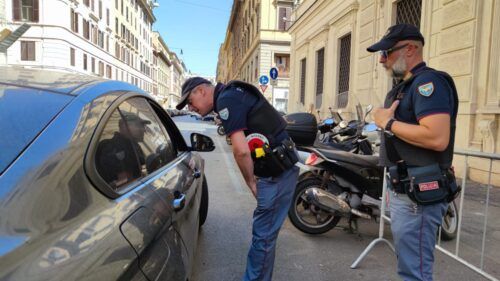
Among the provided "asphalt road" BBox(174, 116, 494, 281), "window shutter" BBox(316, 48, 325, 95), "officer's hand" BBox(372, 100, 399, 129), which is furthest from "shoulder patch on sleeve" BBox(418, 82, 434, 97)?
"window shutter" BBox(316, 48, 325, 95)

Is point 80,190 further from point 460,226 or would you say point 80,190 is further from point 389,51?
point 460,226

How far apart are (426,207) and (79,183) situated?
67.4 inches

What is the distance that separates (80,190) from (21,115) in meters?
0.40

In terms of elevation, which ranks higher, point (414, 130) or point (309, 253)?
point (414, 130)

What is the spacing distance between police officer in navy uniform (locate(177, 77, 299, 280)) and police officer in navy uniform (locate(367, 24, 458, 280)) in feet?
2.25

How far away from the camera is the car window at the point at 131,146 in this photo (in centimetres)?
176

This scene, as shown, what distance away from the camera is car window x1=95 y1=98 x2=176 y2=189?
5.77ft

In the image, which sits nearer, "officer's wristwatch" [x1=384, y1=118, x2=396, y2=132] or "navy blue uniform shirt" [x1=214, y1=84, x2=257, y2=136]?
"officer's wristwatch" [x1=384, y1=118, x2=396, y2=132]

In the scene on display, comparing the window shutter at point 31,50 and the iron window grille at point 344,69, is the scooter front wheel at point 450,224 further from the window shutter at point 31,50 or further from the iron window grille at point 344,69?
the window shutter at point 31,50

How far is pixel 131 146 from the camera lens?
2119 millimetres

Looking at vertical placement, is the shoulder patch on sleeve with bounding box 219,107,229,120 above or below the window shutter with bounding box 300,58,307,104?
below

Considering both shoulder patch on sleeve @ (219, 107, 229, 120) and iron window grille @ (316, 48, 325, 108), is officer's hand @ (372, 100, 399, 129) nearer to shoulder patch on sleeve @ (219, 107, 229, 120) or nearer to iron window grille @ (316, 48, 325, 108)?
shoulder patch on sleeve @ (219, 107, 229, 120)

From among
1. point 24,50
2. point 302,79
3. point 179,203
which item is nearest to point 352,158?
point 179,203

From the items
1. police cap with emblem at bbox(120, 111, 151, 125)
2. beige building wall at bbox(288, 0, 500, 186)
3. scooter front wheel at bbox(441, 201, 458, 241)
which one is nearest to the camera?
police cap with emblem at bbox(120, 111, 151, 125)
